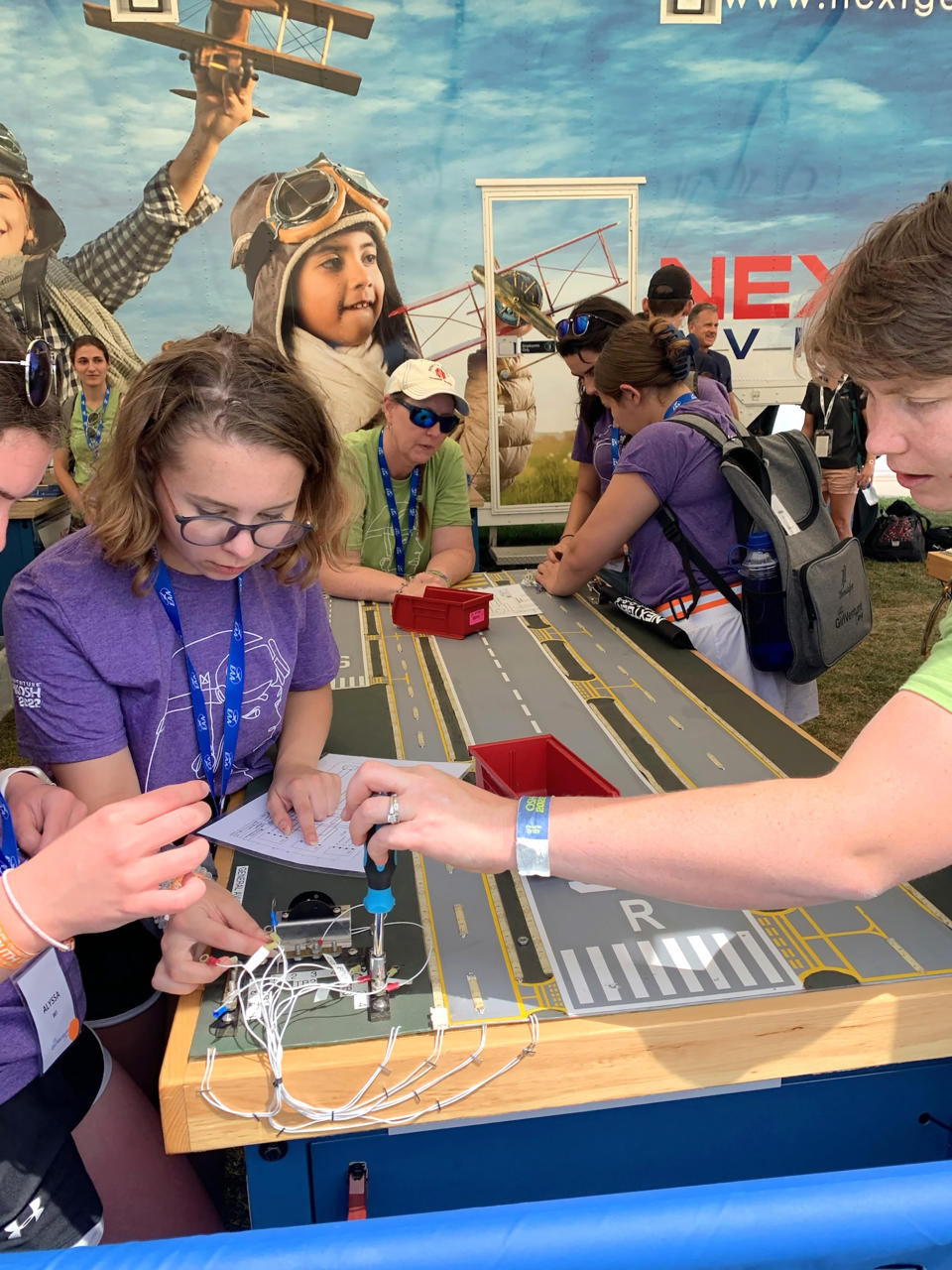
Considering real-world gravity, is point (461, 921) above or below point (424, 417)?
below

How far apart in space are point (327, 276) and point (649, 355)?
3981 mm

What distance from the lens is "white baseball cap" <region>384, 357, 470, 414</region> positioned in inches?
130

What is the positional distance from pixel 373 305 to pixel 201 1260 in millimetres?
6356

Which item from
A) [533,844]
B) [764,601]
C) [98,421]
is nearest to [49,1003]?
A: [533,844]

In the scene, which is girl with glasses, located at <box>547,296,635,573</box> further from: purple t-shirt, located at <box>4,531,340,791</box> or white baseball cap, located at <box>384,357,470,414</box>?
purple t-shirt, located at <box>4,531,340,791</box>

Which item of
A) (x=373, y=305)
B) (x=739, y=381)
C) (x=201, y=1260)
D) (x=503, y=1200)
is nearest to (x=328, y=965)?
(x=503, y=1200)

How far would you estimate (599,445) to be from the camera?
3.86 m

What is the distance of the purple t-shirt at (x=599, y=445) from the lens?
3.81 m

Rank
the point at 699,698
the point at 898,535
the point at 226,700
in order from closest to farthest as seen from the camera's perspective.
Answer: the point at 226,700, the point at 699,698, the point at 898,535

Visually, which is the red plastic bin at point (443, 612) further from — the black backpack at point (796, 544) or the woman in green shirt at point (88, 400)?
the woman in green shirt at point (88, 400)

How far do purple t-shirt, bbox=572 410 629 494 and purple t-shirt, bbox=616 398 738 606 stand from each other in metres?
0.65

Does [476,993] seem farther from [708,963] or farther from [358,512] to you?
[358,512]

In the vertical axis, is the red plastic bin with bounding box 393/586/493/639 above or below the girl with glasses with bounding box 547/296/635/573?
below

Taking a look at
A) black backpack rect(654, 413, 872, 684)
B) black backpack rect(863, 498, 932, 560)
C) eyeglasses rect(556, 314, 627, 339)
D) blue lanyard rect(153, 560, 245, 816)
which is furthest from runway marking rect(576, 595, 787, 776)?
black backpack rect(863, 498, 932, 560)
